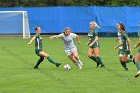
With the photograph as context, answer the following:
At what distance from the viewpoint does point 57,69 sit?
19344 millimetres

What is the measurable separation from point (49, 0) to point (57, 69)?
106 feet

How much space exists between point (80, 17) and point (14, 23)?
18.4 feet

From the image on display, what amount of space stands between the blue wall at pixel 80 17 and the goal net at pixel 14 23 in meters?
0.86

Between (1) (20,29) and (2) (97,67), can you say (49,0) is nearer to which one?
(1) (20,29)

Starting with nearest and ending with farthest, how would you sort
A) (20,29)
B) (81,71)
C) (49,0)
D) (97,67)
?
(81,71)
(97,67)
(20,29)
(49,0)

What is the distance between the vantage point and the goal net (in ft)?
139

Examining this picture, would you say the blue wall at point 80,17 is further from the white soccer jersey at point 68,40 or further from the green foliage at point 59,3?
the white soccer jersey at point 68,40

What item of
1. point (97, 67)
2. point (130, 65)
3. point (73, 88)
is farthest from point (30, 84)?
point (130, 65)

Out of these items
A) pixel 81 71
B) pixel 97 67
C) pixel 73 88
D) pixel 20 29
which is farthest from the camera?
pixel 20 29

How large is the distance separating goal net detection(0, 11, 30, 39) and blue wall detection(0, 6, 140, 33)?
86 centimetres

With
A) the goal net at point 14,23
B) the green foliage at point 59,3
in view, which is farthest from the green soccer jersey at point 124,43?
the green foliage at point 59,3

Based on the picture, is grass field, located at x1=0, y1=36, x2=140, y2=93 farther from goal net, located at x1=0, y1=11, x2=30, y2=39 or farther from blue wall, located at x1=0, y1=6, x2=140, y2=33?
blue wall, located at x1=0, y1=6, x2=140, y2=33

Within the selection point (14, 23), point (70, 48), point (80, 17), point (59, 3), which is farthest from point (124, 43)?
point (59, 3)

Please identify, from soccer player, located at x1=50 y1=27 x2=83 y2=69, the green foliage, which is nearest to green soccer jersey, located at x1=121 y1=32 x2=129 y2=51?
soccer player, located at x1=50 y1=27 x2=83 y2=69
